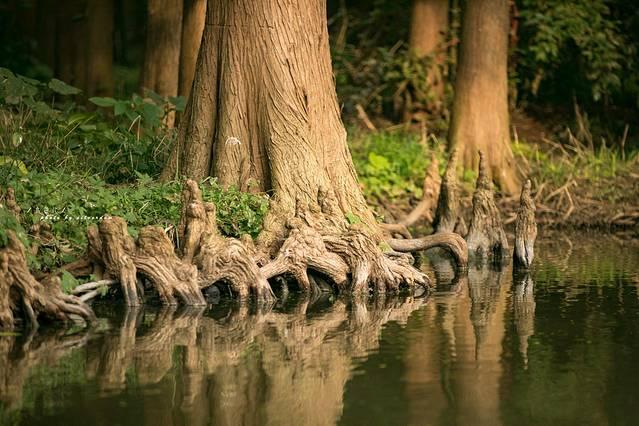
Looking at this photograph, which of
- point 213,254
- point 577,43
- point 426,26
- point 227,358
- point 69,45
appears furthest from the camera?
point 69,45

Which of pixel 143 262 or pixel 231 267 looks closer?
pixel 143 262

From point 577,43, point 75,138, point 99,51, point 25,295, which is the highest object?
point 577,43

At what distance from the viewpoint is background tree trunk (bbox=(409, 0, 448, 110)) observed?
23203mm

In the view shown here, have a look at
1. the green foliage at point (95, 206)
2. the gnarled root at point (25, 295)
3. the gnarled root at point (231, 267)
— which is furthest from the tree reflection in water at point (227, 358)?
the green foliage at point (95, 206)

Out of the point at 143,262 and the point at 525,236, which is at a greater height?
the point at 525,236

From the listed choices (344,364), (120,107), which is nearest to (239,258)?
(344,364)

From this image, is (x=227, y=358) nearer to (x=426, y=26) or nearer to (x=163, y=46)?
(x=163, y=46)

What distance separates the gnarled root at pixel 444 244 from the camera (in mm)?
13984

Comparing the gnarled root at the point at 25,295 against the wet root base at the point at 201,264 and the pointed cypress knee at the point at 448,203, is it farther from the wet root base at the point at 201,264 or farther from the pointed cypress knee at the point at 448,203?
the pointed cypress knee at the point at 448,203

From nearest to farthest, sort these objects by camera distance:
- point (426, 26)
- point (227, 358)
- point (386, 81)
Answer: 1. point (227, 358)
2. point (426, 26)
3. point (386, 81)

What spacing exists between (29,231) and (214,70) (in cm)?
322

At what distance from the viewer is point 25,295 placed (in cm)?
986

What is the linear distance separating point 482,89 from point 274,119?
7.78 meters

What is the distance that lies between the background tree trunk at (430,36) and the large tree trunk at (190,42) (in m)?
6.78
